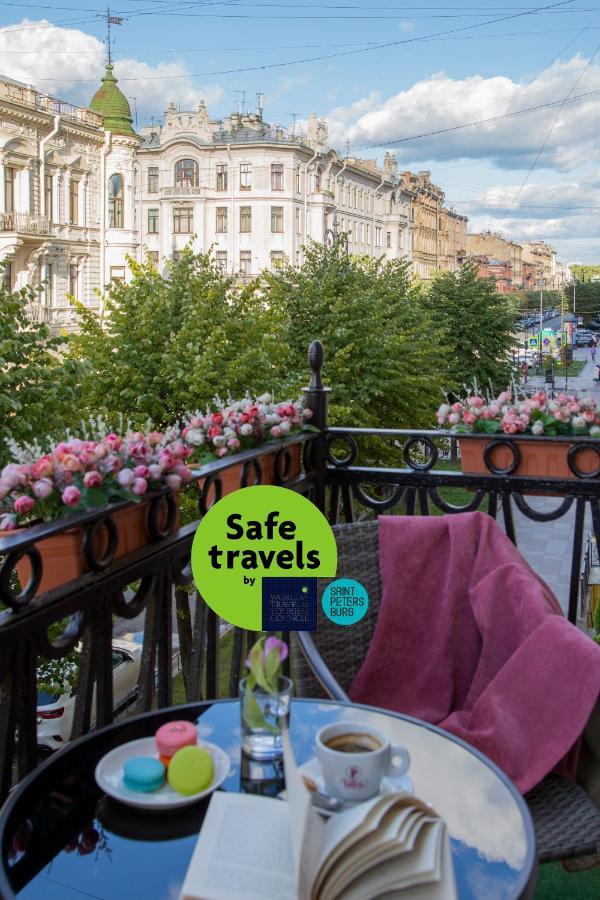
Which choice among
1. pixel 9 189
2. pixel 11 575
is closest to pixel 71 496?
pixel 11 575

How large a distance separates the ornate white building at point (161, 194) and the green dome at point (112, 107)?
0.06m

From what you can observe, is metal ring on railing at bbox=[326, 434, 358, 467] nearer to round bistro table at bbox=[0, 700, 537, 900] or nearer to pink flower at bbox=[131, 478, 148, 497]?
pink flower at bbox=[131, 478, 148, 497]

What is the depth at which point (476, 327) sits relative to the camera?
32.6 metres

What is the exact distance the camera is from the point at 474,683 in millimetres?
2871

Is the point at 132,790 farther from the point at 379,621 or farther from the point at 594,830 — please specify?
the point at 379,621

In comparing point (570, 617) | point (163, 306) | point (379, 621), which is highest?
point (163, 306)

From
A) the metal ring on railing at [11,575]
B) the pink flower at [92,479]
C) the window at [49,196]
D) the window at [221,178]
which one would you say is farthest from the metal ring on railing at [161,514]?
the window at [221,178]

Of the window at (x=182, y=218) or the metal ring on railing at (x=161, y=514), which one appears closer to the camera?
the metal ring on railing at (x=161, y=514)

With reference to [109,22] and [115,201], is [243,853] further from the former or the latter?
[109,22]

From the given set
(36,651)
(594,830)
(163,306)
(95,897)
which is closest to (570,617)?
(594,830)

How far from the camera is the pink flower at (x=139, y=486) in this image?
2.62m

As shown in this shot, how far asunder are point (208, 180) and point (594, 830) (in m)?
51.3

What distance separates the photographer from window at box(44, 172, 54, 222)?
3375 centimetres

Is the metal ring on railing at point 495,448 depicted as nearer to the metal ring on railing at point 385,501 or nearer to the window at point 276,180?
the metal ring on railing at point 385,501
